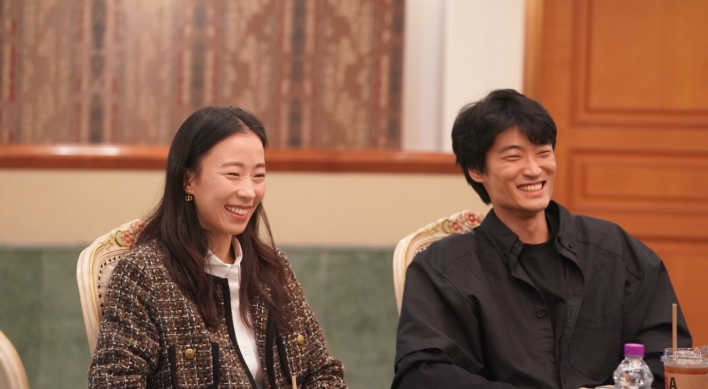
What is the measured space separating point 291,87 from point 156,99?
591 mm

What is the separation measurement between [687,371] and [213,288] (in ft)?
3.34

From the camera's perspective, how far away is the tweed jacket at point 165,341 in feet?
5.79

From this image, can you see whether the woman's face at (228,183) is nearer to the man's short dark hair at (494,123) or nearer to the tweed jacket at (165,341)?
the tweed jacket at (165,341)

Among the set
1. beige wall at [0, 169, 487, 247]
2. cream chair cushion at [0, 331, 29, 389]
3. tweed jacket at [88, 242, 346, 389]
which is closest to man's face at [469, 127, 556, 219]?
tweed jacket at [88, 242, 346, 389]

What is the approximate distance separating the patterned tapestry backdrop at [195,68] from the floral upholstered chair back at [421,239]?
1.31 meters

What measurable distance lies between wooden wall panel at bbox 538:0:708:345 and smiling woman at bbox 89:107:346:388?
224 cm

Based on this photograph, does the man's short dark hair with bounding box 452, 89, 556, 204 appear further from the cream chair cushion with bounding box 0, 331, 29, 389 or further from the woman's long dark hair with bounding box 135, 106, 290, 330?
the cream chair cushion with bounding box 0, 331, 29, 389

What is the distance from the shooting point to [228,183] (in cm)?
198

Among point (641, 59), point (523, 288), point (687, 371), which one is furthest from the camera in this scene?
point (641, 59)

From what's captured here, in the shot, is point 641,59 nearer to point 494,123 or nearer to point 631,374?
point 494,123

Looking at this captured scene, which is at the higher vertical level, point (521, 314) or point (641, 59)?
point (641, 59)

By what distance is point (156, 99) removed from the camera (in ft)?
12.4

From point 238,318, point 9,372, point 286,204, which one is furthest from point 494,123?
point 286,204

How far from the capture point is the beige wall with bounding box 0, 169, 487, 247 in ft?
12.1
